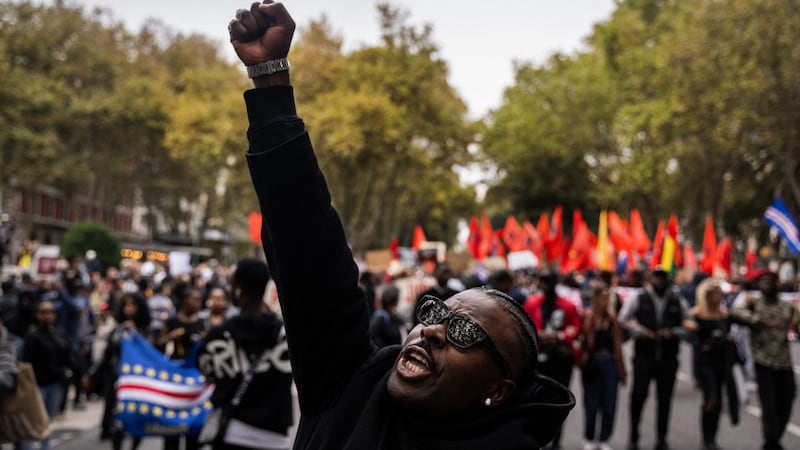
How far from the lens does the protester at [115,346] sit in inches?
353

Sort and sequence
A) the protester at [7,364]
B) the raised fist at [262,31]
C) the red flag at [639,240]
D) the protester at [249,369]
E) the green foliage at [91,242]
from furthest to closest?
the green foliage at [91,242]
the red flag at [639,240]
the protester at [7,364]
the protester at [249,369]
the raised fist at [262,31]

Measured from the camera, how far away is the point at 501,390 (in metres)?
2.05

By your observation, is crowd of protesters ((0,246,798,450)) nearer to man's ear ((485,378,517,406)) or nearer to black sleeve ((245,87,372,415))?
black sleeve ((245,87,372,415))

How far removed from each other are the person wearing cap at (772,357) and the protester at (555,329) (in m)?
1.56

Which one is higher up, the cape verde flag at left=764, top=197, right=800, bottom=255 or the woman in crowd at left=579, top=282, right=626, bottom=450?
the cape verde flag at left=764, top=197, right=800, bottom=255

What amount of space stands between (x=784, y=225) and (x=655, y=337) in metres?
6.13

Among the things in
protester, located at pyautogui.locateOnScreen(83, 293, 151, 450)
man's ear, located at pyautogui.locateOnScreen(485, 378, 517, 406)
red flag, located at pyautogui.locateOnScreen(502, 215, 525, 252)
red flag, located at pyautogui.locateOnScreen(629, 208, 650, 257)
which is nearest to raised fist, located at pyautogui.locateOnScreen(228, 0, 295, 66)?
man's ear, located at pyautogui.locateOnScreen(485, 378, 517, 406)

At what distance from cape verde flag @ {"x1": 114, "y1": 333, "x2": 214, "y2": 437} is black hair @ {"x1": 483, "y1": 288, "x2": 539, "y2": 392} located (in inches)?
202

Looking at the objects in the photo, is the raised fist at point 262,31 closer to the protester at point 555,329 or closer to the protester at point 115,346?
the protester at point 115,346

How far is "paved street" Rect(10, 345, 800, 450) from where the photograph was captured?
10000 millimetres

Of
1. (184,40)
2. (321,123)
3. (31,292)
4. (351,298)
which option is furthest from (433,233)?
(351,298)

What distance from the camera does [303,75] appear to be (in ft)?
117

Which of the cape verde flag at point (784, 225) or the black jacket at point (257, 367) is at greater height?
the cape verde flag at point (784, 225)

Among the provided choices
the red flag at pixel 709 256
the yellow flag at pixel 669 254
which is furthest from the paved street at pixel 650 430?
the red flag at pixel 709 256
